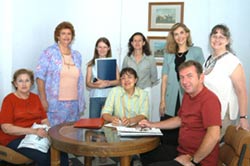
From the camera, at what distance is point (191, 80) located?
7.33 feet

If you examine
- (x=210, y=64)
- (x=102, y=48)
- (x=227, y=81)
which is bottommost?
(x=227, y=81)

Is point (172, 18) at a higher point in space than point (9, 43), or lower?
higher

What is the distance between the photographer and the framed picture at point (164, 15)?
14.7 feet

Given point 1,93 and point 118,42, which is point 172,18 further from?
point 1,93

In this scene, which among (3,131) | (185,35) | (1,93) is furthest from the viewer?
(1,93)

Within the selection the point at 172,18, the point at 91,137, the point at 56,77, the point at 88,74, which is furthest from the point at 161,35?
the point at 91,137

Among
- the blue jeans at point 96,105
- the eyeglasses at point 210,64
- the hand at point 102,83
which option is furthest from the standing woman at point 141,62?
the eyeglasses at point 210,64

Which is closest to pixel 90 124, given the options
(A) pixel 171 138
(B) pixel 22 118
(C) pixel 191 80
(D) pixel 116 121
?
(D) pixel 116 121

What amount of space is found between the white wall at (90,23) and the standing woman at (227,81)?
1882 mm

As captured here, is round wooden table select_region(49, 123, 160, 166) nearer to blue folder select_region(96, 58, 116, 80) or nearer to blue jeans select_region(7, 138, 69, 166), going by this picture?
blue jeans select_region(7, 138, 69, 166)

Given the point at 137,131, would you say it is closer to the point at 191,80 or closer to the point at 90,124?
the point at 90,124

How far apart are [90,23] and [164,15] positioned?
1062 mm

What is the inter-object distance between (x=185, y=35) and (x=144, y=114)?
89cm

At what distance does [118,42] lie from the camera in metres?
4.67
